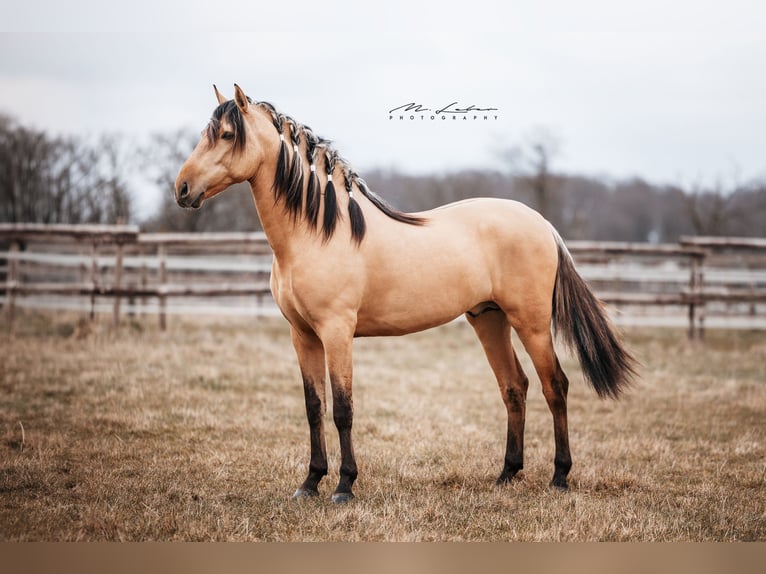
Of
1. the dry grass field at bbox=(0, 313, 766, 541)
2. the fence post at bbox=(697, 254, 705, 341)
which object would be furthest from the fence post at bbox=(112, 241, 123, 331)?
the fence post at bbox=(697, 254, 705, 341)

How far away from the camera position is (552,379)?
423cm

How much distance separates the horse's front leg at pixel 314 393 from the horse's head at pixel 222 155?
1013mm

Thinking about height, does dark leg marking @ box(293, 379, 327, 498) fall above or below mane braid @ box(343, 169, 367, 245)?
below

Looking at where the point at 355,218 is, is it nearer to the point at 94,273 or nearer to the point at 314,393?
the point at 314,393

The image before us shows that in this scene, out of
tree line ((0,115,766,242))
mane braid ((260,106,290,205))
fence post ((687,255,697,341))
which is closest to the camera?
mane braid ((260,106,290,205))

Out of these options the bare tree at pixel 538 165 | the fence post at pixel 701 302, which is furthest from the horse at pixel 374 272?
the fence post at pixel 701 302

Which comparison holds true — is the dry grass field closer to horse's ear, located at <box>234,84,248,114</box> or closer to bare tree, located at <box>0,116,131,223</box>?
horse's ear, located at <box>234,84,248,114</box>

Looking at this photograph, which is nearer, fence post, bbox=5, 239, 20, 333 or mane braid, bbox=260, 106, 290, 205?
mane braid, bbox=260, 106, 290, 205

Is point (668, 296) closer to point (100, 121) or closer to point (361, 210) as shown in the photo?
point (361, 210)

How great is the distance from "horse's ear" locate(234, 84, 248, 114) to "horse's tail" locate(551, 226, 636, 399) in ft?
7.18

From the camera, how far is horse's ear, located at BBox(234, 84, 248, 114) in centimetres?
354

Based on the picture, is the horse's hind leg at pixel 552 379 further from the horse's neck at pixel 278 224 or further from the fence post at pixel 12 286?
the fence post at pixel 12 286

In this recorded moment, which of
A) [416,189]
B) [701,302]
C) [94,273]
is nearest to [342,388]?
[416,189]

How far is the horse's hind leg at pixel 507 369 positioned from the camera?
4.34m
